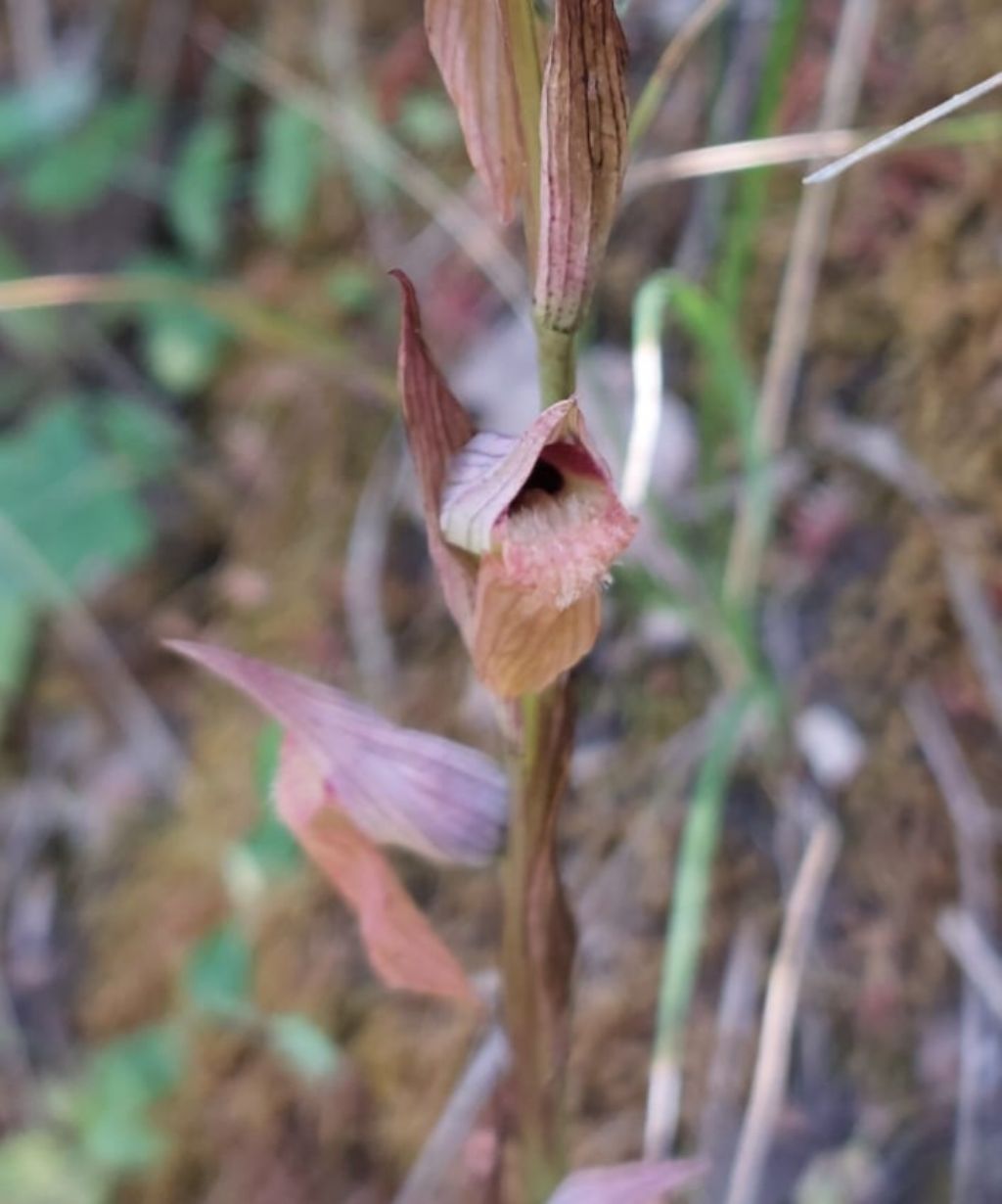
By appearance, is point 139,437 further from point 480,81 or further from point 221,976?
point 480,81

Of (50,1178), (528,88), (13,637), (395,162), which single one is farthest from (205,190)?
(528,88)

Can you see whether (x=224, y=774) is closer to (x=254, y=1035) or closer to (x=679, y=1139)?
(x=254, y=1035)

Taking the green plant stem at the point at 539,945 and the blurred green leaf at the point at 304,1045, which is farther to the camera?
the blurred green leaf at the point at 304,1045

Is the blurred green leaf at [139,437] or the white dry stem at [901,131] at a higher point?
the white dry stem at [901,131]

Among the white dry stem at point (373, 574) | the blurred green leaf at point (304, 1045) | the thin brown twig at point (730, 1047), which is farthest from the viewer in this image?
the white dry stem at point (373, 574)

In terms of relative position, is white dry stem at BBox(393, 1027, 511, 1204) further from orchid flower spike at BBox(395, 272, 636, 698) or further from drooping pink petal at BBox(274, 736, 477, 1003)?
orchid flower spike at BBox(395, 272, 636, 698)

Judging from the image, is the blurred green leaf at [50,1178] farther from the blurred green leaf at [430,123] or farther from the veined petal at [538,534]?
the blurred green leaf at [430,123]

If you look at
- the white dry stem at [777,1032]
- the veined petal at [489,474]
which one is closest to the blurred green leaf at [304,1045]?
the white dry stem at [777,1032]

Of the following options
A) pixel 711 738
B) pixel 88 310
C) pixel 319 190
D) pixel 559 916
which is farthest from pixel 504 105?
pixel 88 310
